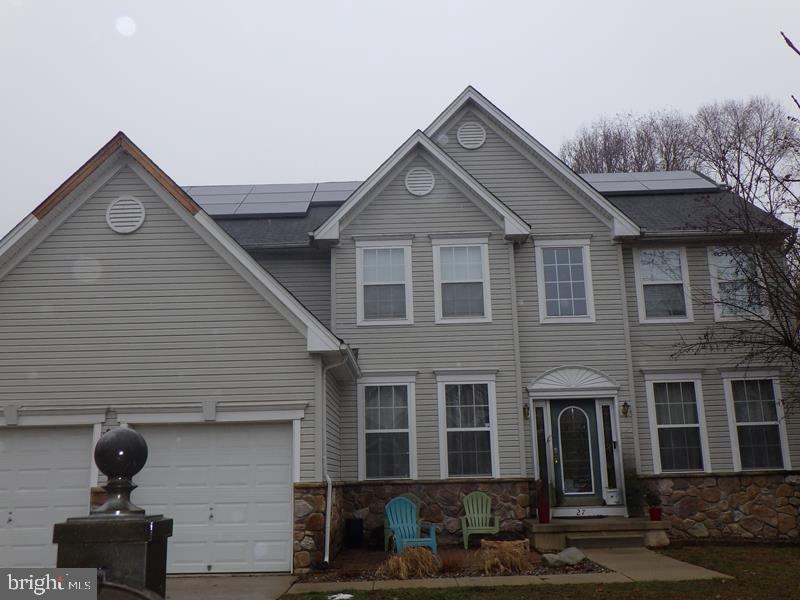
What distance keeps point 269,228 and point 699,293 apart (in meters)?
8.77

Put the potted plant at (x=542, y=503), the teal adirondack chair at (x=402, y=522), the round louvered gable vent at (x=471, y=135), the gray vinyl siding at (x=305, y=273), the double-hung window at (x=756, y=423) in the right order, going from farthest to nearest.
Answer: the round louvered gable vent at (x=471, y=135) → the gray vinyl siding at (x=305, y=273) → the double-hung window at (x=756, y=423) → the potted plant at (x=542, y=503) → the teal adirondack chair at (x=402, y=522)

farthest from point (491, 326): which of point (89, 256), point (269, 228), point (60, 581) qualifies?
point (60, 581)

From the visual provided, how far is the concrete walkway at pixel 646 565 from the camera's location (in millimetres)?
9352

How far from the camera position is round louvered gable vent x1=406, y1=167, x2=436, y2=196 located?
1431 cm

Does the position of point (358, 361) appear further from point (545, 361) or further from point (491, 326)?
point (545, 361)

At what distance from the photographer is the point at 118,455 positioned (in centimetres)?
427

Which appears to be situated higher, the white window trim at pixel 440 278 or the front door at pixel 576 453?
the white window trim at pixel 440 278

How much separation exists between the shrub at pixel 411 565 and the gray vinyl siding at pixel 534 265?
387 cm

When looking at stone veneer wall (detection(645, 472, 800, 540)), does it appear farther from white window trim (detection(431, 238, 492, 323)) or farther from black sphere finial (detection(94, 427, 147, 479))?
black sphere finial (detection(94, 427, 147, 479))

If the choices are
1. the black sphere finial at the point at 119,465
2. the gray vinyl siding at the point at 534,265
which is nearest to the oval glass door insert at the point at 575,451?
the gray vinyl siding at the point at 534,265

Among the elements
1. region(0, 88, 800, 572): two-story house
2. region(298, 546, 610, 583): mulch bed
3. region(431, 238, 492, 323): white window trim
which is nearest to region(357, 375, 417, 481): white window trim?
region(0, 88, 800, 572): two-story house

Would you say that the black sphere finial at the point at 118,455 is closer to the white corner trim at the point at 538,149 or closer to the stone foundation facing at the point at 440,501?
the stone foundation facing at the point at 440,501

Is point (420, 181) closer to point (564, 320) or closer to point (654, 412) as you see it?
point (564, 320)

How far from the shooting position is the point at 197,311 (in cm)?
1120
